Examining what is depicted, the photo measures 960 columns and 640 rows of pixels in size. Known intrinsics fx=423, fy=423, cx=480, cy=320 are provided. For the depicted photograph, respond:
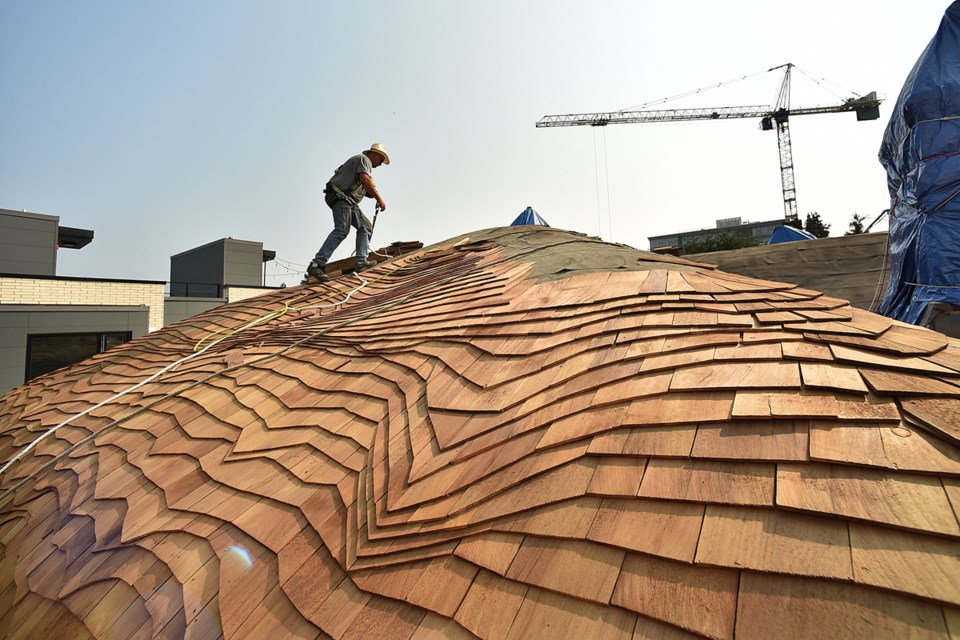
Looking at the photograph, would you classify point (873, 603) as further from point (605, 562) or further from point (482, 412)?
point (482, 412)

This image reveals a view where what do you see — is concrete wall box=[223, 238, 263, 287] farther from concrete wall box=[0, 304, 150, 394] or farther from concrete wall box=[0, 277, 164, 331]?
concrete wall box=[0, 304, 150, 394]

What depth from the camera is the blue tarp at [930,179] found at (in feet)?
12.9

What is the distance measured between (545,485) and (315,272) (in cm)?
534

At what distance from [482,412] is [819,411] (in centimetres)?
111

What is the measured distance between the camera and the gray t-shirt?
18.5 feet

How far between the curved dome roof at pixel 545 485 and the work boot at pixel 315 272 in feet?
10.5

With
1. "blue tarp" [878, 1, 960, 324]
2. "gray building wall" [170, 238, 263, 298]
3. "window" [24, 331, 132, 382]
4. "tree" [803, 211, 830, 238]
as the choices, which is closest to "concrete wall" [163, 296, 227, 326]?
"gray building wall" [170, 238, 263, 298]

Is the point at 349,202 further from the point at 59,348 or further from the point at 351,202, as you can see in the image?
the point at 59,348

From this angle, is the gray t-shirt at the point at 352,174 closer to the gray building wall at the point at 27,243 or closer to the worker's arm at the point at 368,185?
the worker's arm at the point at 368,185

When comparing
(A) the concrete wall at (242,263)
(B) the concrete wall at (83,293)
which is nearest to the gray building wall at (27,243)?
(B) the concrete wall at (83,293)

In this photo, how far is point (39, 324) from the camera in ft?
37.8

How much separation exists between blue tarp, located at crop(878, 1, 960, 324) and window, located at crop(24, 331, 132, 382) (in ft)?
57.5

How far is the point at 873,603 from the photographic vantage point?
794 millimetres

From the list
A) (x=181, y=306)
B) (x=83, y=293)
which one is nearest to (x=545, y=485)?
(x=83, y=293)
